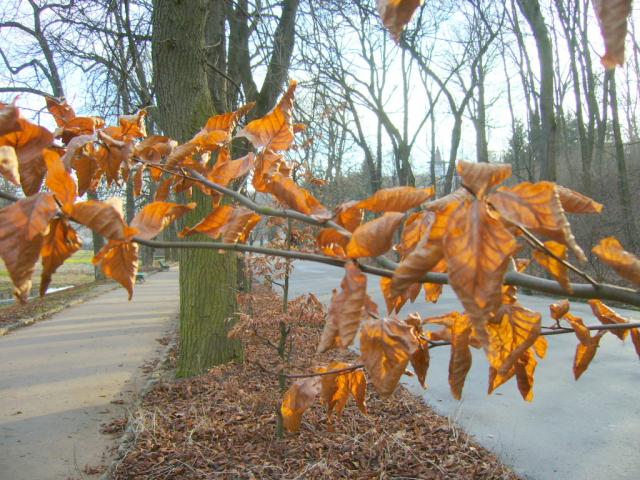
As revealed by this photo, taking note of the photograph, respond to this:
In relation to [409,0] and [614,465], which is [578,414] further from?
[409,0]

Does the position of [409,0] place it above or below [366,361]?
above

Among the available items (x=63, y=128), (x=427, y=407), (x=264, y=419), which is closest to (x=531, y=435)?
(x=427, y=407)

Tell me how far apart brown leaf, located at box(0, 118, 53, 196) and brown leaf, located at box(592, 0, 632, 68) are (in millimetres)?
807

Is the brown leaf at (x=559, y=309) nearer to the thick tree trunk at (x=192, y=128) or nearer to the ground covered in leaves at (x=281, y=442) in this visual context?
the ground covered in leaves at (x=281, y=442)

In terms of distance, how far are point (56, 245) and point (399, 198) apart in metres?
0.51

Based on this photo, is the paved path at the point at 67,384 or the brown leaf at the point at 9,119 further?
the paved path at the point at 67,384

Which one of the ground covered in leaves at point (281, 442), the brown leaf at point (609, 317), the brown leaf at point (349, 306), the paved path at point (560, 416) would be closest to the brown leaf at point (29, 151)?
the brown leaf at point (349, 306)

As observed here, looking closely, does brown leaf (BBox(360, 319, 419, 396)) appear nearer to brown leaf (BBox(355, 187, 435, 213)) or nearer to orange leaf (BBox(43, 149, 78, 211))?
brown leaf (BBox(355, 187, 435, 213))

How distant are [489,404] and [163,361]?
415 cm

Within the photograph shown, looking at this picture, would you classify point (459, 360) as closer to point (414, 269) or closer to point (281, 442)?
point (414, 269)

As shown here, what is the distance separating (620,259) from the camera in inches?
29.1

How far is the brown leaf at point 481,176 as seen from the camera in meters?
0.55

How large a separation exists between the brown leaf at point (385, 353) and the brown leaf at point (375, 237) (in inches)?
→ 6.7

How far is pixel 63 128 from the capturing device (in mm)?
1134
